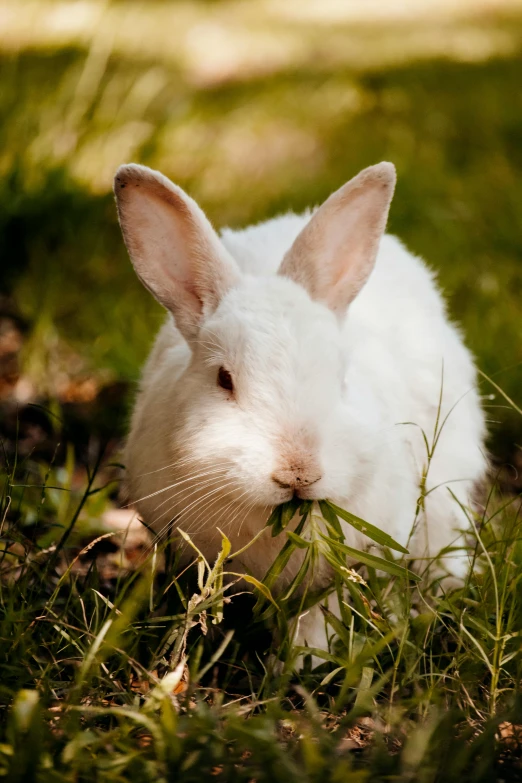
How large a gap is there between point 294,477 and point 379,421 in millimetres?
537

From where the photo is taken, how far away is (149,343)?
466 cm

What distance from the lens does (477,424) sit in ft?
11.7

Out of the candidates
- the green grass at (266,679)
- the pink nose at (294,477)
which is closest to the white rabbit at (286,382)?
the pink nose at (294,477)

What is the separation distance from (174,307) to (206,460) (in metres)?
0.66

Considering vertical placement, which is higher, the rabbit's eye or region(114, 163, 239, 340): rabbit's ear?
region(114, 163, 239, 340): rabbit's ear

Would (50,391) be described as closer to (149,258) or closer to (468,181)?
(149,258)

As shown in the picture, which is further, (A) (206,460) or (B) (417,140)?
(B) (417,140)

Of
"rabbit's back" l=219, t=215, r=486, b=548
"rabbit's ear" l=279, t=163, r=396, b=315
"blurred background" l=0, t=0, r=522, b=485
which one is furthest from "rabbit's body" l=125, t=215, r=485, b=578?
"blurred background" l=0, t=0, r=522, b=485

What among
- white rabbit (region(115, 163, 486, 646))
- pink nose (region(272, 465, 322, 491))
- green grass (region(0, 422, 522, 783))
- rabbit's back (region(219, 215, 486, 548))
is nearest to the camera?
green grass (region(0, 422, 522, 783))

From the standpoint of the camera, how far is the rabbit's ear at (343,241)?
2.88m

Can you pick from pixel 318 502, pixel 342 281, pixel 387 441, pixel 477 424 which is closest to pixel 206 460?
pixel 318 502

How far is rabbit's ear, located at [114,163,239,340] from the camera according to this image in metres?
2.84

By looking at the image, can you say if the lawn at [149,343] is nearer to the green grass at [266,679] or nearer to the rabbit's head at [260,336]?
the green grass at [266,679]

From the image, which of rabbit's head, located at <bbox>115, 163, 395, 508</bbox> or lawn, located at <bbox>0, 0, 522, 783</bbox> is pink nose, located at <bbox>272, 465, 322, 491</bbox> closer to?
rabbit's head, located at <bbox>115, 163, 395, 508</bbox>
